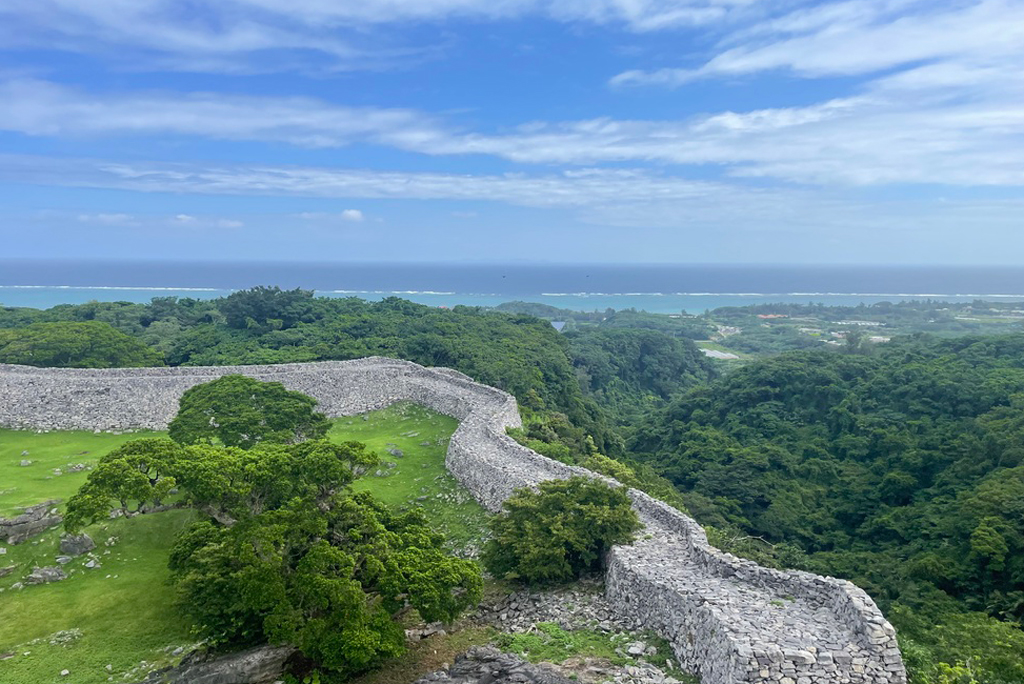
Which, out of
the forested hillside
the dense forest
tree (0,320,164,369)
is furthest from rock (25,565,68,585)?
tree (0,320,164,369)

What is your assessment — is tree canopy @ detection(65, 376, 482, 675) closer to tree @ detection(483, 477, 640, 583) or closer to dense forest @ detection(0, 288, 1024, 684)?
tree @ detection(483, 477, 640, 583)

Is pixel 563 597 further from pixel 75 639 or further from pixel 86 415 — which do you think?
pixel 86 415

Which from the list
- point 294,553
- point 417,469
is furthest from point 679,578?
point 417,469

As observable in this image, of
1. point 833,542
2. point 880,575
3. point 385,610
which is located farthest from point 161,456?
point 833,542

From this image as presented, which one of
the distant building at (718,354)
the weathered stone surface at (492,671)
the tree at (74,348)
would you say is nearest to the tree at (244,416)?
the weathered stone surface at (492,671)

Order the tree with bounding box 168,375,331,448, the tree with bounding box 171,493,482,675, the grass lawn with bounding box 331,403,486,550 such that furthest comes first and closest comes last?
the tree with bounding box 168,375,331,448, the grass lawn with bounding box 331,403,486,550, the tree with bounding box 171,493,482,675

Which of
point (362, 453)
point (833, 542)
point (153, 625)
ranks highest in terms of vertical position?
point (362, 453)

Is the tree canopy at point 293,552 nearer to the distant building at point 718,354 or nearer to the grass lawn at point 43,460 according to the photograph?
the grass lawn at point 43,460

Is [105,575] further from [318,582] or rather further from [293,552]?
[318,582]

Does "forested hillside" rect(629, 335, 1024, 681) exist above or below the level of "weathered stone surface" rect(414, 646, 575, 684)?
below
